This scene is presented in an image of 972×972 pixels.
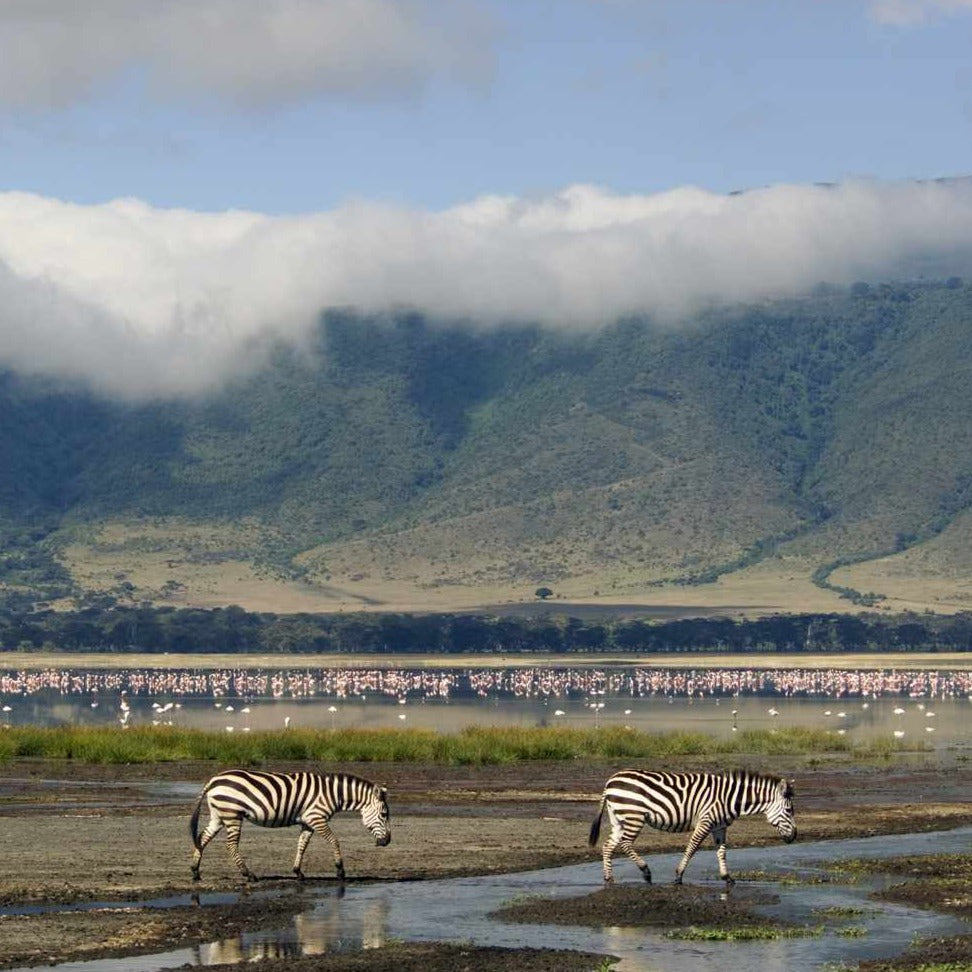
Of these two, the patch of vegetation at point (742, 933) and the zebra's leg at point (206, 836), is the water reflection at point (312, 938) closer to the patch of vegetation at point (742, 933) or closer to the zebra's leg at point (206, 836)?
the zebra's leg at point (206, 836)

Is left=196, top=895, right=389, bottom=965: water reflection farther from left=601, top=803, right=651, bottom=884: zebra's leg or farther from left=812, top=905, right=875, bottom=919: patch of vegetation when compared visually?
left=812, top=905, right=875, bottom=919: patch of vegetation

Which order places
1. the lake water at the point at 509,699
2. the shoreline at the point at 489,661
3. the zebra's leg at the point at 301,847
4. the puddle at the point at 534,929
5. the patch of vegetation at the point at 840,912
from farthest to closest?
the shoreline at the point at 489,661 < the lake water at the point at 509,699 < the zebra's leg at the point at 301,847 < the patch of vegetation at the point at 840,912 < the puddle at the point at 534,929

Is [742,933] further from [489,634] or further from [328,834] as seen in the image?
[489,634]

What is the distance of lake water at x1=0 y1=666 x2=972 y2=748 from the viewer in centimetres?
6875

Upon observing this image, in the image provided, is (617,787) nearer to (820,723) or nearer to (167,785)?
(167,785)

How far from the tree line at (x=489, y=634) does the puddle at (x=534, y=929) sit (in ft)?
426

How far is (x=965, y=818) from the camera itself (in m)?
35.3

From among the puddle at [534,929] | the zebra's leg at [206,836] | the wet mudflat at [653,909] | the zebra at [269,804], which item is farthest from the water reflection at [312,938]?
the zebra's leg at [206,836]

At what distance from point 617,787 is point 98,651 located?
463 ft

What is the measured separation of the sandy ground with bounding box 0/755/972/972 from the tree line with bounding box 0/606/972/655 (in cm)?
10843

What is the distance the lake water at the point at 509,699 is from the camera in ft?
226

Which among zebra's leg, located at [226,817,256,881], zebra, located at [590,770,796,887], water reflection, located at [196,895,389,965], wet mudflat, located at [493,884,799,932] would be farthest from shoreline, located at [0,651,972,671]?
water reflection, located at [196,895,389,965]

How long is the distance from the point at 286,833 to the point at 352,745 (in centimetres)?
1612

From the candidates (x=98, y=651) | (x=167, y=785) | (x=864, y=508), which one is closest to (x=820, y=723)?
(x=167, y=785)
